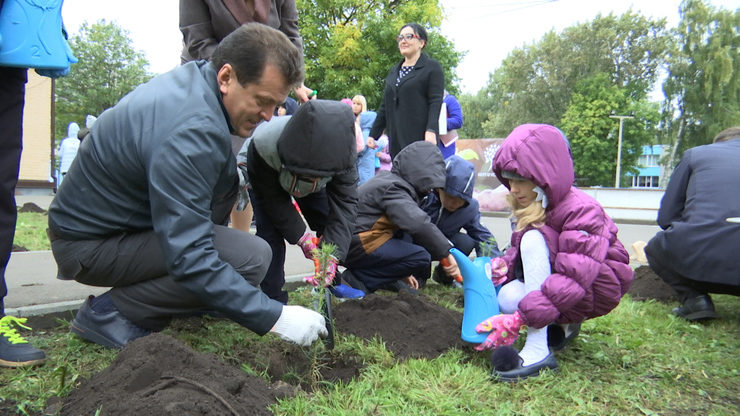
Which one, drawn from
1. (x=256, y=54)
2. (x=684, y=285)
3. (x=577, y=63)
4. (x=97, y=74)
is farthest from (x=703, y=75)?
(x=97, y=74)

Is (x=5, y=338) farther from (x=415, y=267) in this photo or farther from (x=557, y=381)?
(x=415, y=267)

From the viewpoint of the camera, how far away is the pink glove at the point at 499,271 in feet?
9.67

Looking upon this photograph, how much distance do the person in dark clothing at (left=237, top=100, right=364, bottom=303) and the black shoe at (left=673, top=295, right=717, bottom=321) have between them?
2.33 meters

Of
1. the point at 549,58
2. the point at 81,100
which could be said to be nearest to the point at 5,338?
the point at 81,100

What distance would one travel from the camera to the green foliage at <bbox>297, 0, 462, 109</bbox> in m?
19.2

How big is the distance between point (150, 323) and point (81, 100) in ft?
121

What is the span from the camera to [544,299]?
233 cm

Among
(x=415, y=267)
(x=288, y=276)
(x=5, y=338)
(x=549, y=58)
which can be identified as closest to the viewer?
(x=5, y=338)

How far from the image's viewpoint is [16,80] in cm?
226

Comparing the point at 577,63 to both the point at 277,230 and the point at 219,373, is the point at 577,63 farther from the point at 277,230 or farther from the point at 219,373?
the point at 219,373

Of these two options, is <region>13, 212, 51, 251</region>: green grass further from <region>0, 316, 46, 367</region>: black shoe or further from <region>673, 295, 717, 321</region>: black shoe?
<region>673, 295, 717, 321</region>: black shoe

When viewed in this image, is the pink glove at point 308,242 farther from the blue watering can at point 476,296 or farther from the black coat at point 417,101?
the black coat at point 417,101

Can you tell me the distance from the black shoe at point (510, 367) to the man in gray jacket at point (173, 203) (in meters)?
0.83

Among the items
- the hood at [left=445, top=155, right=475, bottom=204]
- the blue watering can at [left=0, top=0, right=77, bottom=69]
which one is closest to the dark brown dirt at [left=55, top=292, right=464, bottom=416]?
the blue watering can at [left=0, top=0, right=77, bottom=69]
